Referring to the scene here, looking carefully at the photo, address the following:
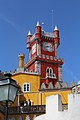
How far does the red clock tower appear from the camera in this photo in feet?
222

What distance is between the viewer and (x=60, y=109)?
1891cm

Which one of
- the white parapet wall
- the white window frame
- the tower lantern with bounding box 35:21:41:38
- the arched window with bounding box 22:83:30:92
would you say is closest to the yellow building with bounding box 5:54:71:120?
the arched window with bounding box 22:83:30:92

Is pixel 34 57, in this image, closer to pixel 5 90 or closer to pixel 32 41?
pixel 32 41

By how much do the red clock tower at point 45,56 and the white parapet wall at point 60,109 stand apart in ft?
144

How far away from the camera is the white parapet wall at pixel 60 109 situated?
18312mm

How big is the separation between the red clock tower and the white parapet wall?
4403 cm

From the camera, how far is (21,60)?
2606 inches

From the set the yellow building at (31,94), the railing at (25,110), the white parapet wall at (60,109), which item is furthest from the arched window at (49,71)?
the white parapet wall at (60,109)

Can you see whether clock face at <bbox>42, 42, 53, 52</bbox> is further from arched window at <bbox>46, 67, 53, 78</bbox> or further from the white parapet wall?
the white parapet wall

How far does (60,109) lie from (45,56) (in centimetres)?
5070

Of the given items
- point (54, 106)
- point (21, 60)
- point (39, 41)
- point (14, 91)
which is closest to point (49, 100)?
point (54, 106)

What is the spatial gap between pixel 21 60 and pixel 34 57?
11.6 feet

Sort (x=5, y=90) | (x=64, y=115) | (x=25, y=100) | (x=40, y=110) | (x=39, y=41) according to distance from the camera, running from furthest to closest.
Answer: (x=39, y=41)
(x=25, y=100)
(x=40, y=110)
(x=64, y=115)
(x=5, y=90)

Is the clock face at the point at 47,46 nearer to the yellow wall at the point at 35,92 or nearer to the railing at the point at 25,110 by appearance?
the yellow wall at the point at 35,92
